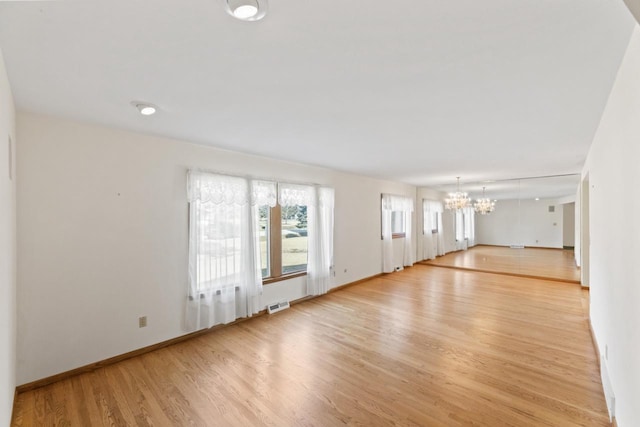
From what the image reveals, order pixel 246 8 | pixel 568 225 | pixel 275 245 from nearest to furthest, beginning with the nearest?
pixel 246 8, pixel 275 245, pixel 568 225

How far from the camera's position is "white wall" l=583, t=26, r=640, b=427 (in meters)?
1.32

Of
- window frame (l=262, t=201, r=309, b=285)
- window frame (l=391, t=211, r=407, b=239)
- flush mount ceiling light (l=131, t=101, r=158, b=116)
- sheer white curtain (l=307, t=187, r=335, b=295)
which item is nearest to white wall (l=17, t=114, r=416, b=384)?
flush mount ceiling light (l=131, t=101, r=158, b=116)

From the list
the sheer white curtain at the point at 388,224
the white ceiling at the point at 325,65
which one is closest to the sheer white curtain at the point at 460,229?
the sheer white curtain at the point at 388,224

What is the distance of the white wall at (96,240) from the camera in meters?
2.30

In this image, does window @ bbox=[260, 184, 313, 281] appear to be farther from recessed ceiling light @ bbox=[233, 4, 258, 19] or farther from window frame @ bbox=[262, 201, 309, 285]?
recessed ceiling light @ bbox=[233, 4, 258, 19]

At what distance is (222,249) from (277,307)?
1.33m

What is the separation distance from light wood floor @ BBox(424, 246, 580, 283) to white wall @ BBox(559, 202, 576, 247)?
275 mm

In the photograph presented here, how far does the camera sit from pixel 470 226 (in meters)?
7.54

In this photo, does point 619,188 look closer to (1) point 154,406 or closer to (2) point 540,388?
(2) point 540,388

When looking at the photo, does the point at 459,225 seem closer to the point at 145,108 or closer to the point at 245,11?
the point at 145,108

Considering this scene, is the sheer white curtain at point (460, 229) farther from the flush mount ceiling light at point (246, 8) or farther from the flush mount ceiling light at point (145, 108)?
the flush mount ceiling light at point (246, 8)

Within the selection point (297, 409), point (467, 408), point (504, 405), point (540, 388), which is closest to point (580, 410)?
point (540, 388)

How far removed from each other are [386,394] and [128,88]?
2.98m

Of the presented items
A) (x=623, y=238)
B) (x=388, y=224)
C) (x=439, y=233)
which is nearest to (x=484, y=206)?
(x=439, y=233)
